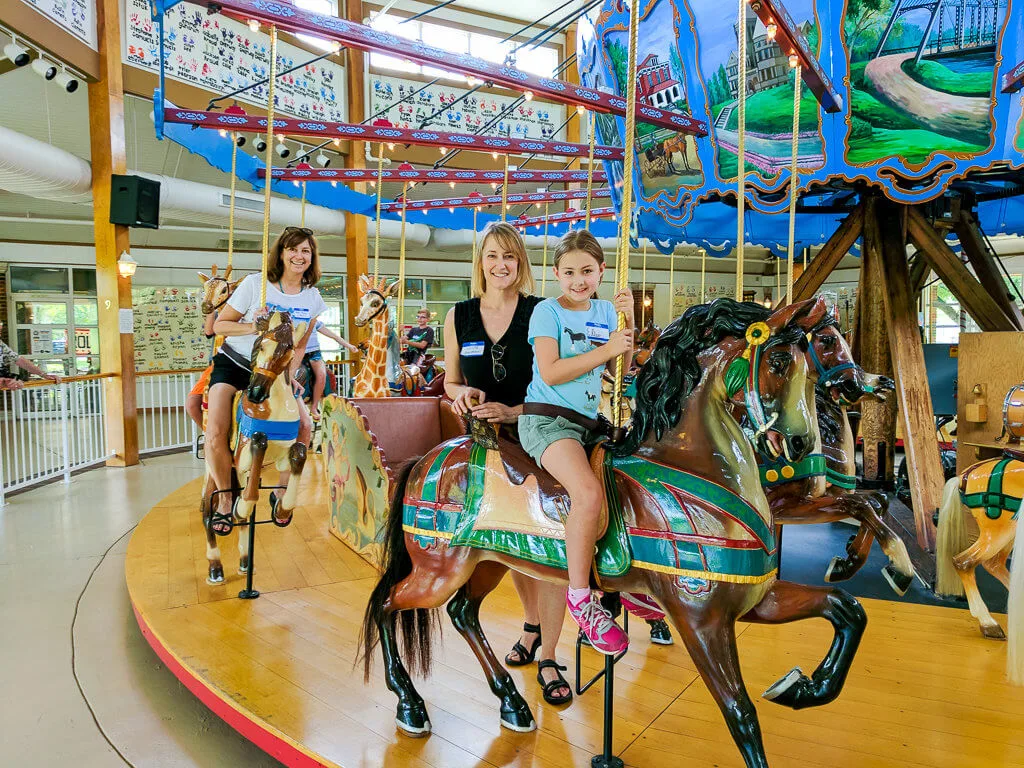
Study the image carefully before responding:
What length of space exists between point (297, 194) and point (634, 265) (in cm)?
1042

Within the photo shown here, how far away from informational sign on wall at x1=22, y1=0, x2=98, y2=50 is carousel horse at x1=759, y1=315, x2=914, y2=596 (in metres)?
7.69

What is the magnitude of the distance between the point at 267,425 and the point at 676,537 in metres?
2.27

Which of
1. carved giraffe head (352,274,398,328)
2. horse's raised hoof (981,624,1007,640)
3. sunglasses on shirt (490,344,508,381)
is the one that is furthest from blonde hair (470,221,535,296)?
carved giraffe head (352,274,398,328)

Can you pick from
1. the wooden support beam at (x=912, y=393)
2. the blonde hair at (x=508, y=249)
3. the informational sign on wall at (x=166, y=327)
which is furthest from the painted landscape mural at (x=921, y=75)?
the informational sign on wall at (x=166, y=327)

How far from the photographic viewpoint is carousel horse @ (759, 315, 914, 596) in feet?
8.25

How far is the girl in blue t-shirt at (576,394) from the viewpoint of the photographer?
1.84m

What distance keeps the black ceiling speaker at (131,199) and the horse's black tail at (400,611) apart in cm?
692

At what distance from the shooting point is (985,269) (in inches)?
200

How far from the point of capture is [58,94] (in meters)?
9.42

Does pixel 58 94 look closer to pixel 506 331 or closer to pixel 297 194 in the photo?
pixel 297 194

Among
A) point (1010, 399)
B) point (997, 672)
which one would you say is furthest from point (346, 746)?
point (1010, 399)

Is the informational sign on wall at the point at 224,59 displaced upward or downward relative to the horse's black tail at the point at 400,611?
upward

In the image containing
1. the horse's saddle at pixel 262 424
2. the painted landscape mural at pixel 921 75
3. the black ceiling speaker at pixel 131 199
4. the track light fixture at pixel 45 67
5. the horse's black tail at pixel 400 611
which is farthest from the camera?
the black ceiling speaker at pixel 131 199

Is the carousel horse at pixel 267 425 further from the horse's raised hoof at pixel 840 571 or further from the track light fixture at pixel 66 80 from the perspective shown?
the track light fixture at pixel 66 80
